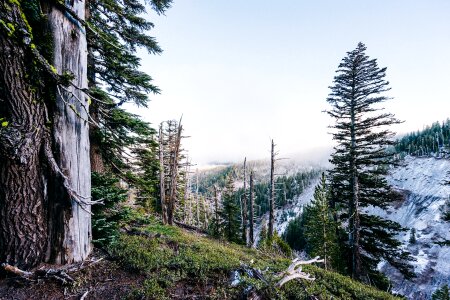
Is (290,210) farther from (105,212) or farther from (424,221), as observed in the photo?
(105,212)

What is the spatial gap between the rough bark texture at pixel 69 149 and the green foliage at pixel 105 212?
78cm

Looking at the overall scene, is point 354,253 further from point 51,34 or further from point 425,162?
point 425,162

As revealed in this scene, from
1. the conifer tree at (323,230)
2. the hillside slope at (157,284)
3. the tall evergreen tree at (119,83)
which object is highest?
the tall evergreen tree at (119,83)

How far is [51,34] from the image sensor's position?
13.3 ft

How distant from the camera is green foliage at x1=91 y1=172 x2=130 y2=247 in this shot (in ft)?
17.0

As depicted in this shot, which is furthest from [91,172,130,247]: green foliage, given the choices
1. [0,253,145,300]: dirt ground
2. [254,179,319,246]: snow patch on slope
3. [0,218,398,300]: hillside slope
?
[254,179,319,246]: snow patch on slope

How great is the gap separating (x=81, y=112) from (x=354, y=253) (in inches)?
650

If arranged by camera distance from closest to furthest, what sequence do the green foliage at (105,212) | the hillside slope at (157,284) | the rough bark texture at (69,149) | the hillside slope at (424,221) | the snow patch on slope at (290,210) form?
the hillside slope at (157,284)
the rough bark texture at (69,149)
the green foliage at (105,212)
the hillside slope at (424,221)
the snow patch on slope at (290,210)

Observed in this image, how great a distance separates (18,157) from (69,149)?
72 centimetres

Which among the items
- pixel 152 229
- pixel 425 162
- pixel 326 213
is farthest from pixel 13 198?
pixel 425 162

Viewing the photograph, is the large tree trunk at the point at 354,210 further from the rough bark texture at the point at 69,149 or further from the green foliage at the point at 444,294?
the rough bark texture at the point at 69,149

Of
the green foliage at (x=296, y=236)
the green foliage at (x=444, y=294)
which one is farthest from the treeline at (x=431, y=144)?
the green foliage at (x=444, y=294)

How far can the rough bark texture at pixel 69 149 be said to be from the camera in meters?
3.94

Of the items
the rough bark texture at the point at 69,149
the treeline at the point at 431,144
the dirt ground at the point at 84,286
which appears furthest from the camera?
the treeline at the point at 431,144
